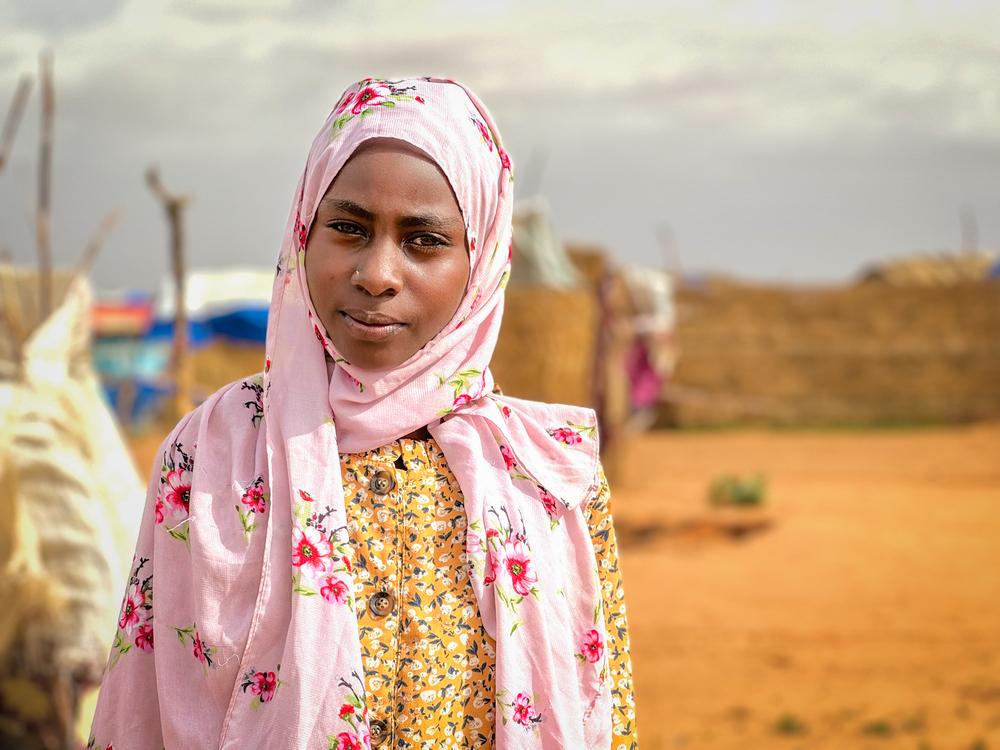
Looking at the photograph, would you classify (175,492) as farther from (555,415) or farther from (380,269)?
(555,415)

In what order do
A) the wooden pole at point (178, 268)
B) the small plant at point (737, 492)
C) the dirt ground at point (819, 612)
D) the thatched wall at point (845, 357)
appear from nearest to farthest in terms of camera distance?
the wooden pole at point (178, 268), the dirt ground at point (819, 612), the small plant at point (737, 492), the thatched wall at point (845, 357)

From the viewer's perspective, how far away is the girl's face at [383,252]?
1449mm

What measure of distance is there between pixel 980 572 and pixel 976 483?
15.6 feet

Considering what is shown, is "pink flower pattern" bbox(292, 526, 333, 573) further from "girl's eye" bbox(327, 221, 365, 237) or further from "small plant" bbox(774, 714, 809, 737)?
"small plant" bbox(774, 714, 809, 737)

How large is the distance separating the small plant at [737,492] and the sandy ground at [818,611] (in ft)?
0.48

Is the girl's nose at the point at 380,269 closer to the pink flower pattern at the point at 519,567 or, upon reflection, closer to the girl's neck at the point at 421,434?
the girl's neck at the point at 421,434

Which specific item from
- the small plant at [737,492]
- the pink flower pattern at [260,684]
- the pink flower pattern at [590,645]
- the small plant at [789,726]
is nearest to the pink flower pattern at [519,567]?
the pink flower pattern at [590,645]

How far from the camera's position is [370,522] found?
149cm

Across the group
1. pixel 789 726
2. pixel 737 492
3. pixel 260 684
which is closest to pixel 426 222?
pixel 260 684

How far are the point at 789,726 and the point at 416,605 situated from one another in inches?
148

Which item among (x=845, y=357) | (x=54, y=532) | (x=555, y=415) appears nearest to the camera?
(x=555, y=415)

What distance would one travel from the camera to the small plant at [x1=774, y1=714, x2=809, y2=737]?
466cm

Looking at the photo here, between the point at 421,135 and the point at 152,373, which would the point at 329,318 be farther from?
the point at 152,373

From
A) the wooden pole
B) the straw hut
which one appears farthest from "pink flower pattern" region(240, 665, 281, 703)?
the wooden pole
